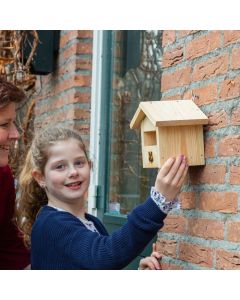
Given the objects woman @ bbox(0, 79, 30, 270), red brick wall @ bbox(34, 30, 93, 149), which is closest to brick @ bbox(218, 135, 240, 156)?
woman @ bbox(0, 79, 30, 270)

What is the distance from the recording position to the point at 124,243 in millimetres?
1944

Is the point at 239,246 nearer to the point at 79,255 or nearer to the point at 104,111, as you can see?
the point at 79,255

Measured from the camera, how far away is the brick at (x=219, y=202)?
2.03 m

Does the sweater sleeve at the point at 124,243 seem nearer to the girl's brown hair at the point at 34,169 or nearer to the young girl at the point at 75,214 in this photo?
the young girl at the point at 75,214

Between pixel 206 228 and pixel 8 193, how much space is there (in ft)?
3.07

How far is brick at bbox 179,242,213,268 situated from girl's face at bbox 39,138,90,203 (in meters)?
0.45

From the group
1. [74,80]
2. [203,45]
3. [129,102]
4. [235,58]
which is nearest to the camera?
[235,58]

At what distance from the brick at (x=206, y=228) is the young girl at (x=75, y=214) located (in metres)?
0.22

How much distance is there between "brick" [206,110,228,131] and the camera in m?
2.08

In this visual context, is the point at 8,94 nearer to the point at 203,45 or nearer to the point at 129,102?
the point at 203,45

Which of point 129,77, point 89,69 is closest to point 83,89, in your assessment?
point 89,69

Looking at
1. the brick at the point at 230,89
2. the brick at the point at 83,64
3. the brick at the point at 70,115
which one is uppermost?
the brick at the point at 83,64

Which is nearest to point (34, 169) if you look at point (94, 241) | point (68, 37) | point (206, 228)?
point (94, 241)

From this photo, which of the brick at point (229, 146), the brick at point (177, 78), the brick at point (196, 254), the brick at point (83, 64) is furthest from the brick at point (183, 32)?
the brick at point (83, 64)
